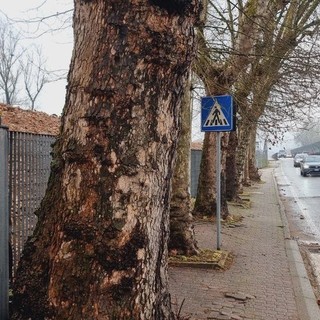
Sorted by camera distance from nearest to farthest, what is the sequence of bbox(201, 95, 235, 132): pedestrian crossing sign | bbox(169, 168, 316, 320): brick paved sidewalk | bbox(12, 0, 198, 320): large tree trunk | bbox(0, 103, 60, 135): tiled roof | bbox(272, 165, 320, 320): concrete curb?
bbox(12, 0, 198, 320): large tree trunk < bbox(169, 168, 316, 320): brick paved sidewalk < bbox(272, 165, 320, 320): concrete curb < bbox(201, 95, 235, 132): pedestrian crossing sign < bbox(0, 103, 60, 135): tiled roof

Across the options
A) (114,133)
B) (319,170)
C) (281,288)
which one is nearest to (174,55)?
(114,133)

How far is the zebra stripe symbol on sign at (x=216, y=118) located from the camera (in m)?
7.75

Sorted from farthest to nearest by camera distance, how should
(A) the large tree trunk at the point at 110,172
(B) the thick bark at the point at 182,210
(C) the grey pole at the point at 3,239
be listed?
(B) the thick bark at the point at 182,210 < (C) the grey pole at the point at 3,239 < (A) the large tree trunk at the point at 110,172

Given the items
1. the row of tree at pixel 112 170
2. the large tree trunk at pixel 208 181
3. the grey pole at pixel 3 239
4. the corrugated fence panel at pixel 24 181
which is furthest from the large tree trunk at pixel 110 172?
the large tree trunk at pixel 208 181

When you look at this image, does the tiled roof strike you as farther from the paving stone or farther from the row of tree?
the row of tree

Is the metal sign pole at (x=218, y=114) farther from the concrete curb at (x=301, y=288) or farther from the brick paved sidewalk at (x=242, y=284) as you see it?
the concrete curb at (x=301, y=288)

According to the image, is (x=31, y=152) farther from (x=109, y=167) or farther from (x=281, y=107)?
(x=281, y=107)

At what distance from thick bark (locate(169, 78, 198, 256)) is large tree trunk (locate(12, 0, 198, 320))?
A: 13.8 ft

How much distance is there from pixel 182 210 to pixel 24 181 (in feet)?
10.9

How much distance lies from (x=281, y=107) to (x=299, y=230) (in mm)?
3162

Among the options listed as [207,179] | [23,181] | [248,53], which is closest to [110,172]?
[23,181]

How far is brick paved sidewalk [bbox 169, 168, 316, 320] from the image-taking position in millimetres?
5016

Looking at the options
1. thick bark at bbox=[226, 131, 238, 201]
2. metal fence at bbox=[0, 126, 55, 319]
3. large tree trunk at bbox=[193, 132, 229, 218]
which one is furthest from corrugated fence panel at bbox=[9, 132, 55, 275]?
thick bark at bbox=[226, 131, 238, 201]

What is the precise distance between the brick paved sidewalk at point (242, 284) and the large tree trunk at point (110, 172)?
6.95 feet
